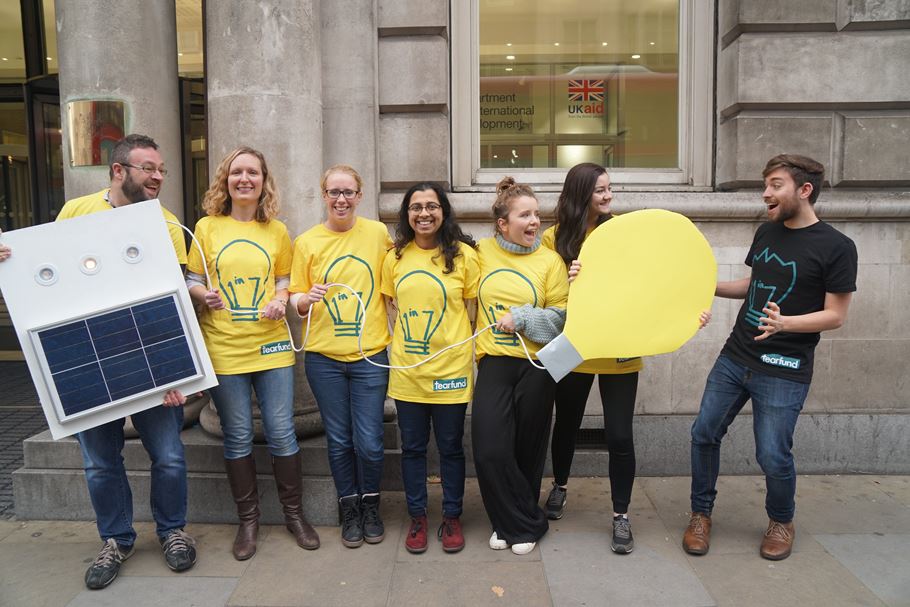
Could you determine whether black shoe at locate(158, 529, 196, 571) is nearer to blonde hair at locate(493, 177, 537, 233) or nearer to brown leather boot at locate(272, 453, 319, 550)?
brown leather boot at locate(272, 453, 319, 550)

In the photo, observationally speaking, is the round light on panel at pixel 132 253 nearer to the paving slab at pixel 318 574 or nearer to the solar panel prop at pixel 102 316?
the solar panel prop at pixel 102 316

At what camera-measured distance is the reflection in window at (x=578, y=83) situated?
539cm

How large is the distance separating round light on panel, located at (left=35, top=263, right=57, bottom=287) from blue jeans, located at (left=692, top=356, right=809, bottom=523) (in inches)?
131

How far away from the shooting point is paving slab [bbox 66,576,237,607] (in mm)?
3232

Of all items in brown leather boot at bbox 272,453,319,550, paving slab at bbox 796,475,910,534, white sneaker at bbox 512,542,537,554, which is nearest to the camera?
white sneaker at bbox 512,542,537,554

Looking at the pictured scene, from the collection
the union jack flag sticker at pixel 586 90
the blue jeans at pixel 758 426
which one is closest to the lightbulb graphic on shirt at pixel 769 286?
the blue jeans at pixel 758 426

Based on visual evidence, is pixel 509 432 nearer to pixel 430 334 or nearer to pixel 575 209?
pixel 430 334

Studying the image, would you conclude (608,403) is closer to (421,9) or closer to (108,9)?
(421,9)

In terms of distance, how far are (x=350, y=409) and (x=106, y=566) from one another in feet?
4.61

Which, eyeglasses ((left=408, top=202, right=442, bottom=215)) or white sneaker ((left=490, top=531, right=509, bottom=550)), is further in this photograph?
white sneaker ((left=490, top=531, right=509, bottom=550))

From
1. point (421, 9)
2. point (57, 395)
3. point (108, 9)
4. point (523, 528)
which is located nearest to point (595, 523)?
point (523, 528)

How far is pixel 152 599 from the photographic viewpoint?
3.26 meters

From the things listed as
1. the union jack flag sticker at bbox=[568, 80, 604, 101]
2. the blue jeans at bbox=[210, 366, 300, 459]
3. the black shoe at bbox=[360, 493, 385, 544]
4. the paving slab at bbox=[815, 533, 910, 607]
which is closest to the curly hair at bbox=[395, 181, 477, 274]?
the blue jeans at bbox=[210, 366, 300, 459]

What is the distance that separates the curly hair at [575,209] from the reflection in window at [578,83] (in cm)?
181
